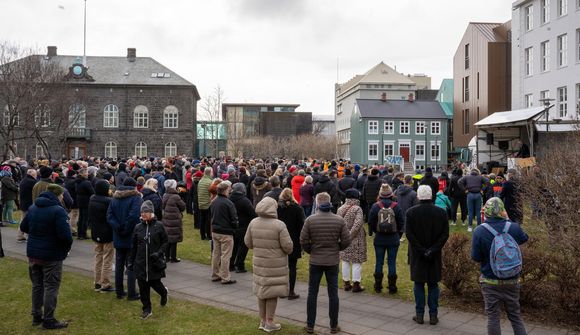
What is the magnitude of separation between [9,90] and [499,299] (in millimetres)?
32429

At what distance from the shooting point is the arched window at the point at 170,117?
2339 inches

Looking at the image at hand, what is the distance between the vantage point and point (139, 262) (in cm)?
757

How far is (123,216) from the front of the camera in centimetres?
844

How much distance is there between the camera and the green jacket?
1349 cm

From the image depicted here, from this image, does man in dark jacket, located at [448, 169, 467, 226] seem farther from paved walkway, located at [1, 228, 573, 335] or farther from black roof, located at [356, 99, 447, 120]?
black roof, located at [356, 99, 447, 120]

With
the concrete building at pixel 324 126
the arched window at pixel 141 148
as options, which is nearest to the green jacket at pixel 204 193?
the arched window at pixel 141 148

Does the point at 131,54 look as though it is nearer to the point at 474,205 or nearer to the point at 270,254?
the point at 474,205

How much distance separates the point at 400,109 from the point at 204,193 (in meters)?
60.7

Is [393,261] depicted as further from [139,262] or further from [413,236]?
[139,262]

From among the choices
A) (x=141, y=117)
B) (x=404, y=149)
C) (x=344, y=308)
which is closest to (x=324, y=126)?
(x=404, y=149)

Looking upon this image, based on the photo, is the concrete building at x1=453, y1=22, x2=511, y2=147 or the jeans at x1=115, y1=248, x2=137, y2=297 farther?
the concrete building at x1=453, y1=22, x2=511, y2=147

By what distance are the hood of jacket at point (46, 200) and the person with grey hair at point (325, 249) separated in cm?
365

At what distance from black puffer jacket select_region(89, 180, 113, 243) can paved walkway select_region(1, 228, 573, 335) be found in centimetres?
158

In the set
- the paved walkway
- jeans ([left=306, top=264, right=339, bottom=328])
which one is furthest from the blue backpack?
jeans ([left=306, top=264, right=339, bottom=328])
